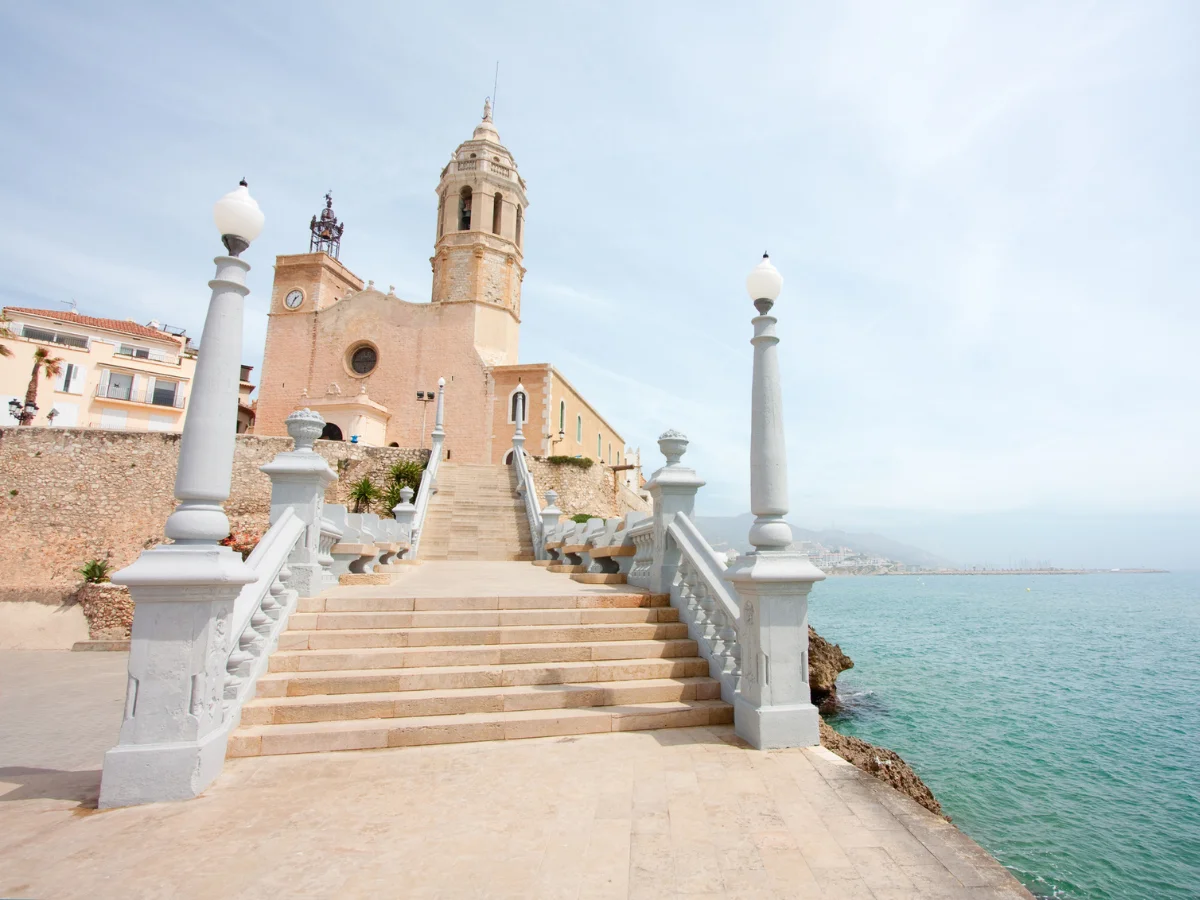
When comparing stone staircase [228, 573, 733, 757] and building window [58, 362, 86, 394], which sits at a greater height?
building window [58, 362, 86, 394]

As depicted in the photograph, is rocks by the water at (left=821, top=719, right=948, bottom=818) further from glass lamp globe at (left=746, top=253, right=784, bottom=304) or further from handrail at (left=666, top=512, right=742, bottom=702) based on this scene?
glass lamp globe at (left=746, top=253, right=784, bottom=304)

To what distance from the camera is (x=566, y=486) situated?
2709 cm

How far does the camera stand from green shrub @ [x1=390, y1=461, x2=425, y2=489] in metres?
24.0

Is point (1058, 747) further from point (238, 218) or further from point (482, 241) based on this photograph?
point (482, 241)

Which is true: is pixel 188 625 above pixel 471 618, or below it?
above

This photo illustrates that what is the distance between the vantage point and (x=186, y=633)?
3666mm

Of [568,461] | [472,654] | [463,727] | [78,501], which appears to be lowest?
[463,727]

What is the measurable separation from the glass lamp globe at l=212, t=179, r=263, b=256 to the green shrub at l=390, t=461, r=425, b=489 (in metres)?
20.1

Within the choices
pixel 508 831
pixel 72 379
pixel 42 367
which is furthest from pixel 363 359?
pixel 508 831

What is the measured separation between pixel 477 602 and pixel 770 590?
10.3ft

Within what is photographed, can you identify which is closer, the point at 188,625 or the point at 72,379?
the point at 188,625

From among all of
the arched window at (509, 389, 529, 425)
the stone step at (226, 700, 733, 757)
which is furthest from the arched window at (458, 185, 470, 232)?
the stone step at (226, 700, 733, 757)

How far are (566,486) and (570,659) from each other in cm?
2169

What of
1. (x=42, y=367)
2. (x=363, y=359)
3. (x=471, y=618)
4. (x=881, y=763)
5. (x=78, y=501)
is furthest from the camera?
(x=363, y=359)
